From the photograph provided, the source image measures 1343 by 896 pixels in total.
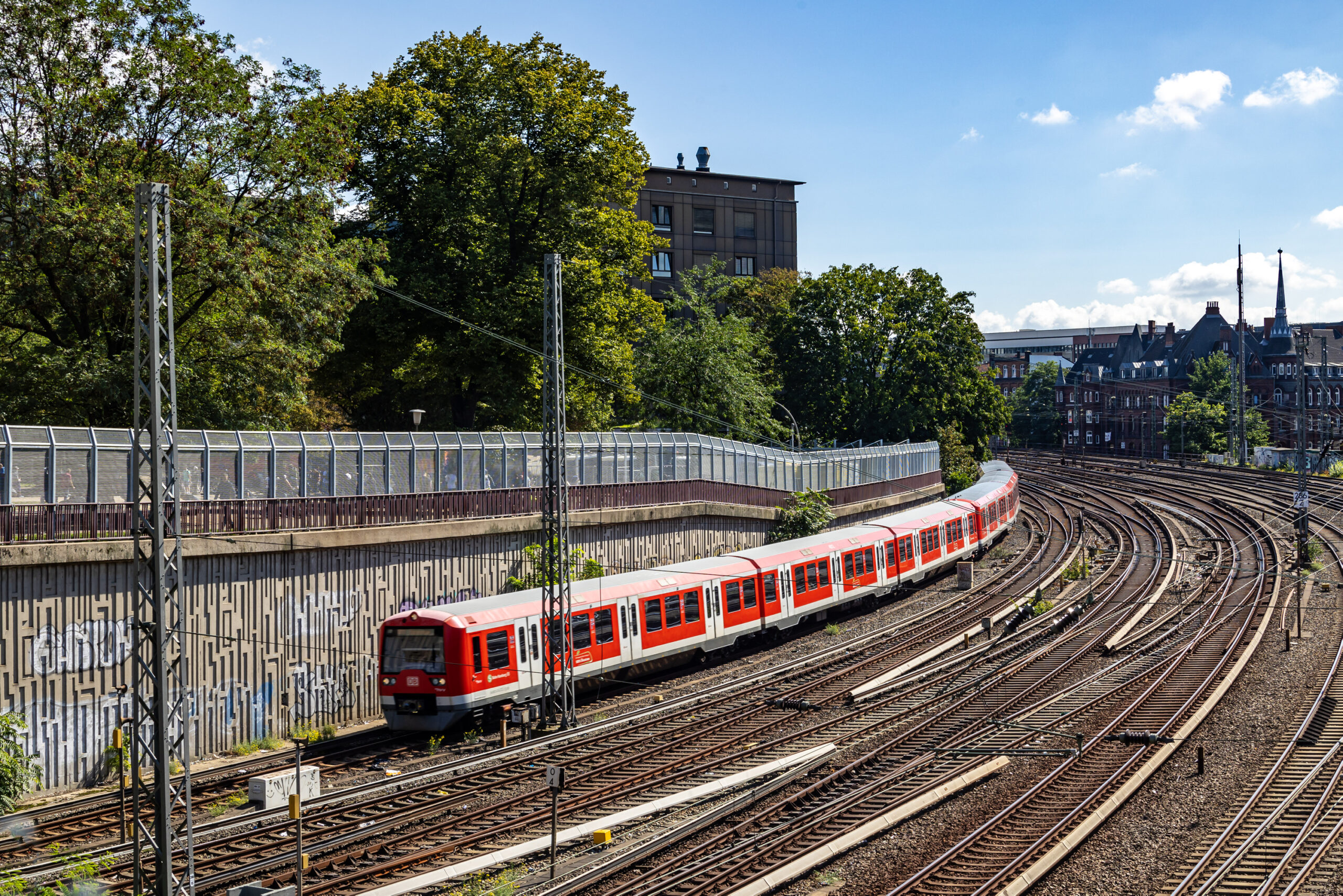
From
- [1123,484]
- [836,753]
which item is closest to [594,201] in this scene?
[836,753]

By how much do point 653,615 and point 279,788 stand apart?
38.1ft

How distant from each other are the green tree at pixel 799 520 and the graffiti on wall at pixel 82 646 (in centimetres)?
2765

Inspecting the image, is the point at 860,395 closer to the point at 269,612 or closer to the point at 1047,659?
the point at 1047,659

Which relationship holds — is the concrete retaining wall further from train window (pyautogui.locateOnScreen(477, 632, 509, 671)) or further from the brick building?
the brick building

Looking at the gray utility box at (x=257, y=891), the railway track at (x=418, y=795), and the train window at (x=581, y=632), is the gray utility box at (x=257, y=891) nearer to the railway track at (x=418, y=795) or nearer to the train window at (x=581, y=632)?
the railway track at (x=418, y=795)

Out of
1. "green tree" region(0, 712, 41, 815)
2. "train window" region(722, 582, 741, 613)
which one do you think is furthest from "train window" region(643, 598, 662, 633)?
"green tree" region(0, 712, 41, 815)

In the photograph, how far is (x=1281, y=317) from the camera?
4838 inches

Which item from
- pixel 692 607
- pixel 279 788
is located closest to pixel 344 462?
pixel 279 788

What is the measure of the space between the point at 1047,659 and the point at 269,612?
68.2ft

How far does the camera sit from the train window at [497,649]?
24.9 meters

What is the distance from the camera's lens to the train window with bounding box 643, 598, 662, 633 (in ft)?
97.3

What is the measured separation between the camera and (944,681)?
3073 centimetres

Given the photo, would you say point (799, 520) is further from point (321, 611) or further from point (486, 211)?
point (321, 611)

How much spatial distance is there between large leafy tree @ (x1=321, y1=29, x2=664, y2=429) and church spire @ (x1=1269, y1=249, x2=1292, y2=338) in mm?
99278
